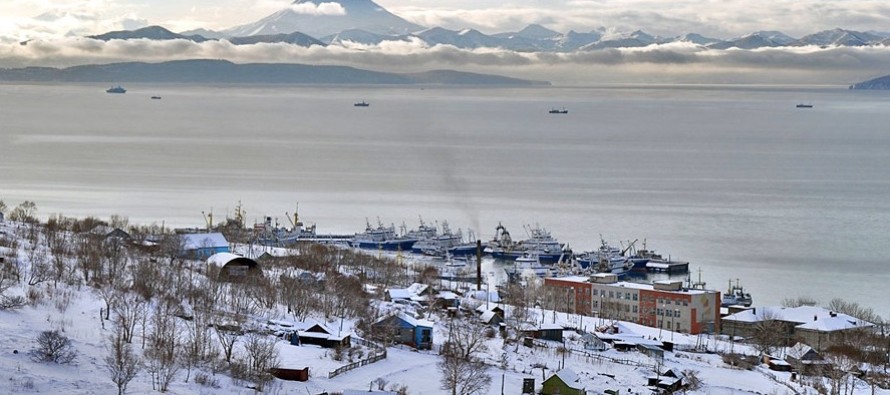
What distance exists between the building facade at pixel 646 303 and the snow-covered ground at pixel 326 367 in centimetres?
598

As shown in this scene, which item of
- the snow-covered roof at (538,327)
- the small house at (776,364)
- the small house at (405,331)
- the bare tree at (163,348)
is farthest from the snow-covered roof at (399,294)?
the small house at (776,364)

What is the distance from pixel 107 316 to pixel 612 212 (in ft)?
102

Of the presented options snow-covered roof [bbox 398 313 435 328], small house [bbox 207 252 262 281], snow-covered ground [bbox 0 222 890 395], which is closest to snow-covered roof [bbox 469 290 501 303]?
small house [bbox 207 252 262 281]

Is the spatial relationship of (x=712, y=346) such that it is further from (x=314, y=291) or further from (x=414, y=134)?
(x=414, y=134)

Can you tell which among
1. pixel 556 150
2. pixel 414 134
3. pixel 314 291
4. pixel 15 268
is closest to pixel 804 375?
pixel 314 291

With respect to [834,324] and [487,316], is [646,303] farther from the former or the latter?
[487,316]

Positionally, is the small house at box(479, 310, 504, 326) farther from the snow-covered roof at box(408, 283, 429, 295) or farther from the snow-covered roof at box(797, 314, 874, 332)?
the snow-covered roof at box(797, 314, 874, 332)

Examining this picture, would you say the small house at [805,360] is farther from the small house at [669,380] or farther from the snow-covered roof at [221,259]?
the snow-covered roof at [221,259]

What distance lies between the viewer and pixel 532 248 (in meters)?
39.8

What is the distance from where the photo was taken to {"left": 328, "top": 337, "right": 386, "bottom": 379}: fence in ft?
55.8

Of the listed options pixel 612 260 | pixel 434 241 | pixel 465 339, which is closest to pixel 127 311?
pixel 465 339

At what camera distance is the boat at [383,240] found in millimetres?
40281

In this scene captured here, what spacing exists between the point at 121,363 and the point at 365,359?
13.5 ft

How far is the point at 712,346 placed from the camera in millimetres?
23391
